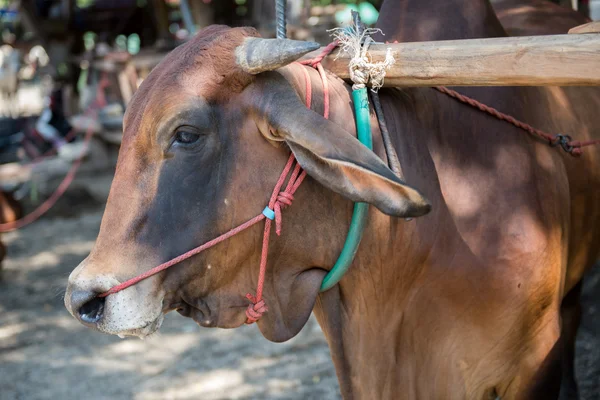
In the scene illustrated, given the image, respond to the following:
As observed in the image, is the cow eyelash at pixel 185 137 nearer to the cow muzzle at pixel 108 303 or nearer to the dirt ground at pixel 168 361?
the cow muzzle at pixel 108 303

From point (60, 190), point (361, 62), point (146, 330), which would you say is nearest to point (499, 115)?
point (361, 62)

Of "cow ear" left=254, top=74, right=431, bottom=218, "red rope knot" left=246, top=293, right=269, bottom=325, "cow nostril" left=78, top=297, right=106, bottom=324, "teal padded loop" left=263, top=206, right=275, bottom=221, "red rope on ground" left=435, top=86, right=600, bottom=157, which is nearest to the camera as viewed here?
"cow ear" left=254, top=74, right=431, bottom=218

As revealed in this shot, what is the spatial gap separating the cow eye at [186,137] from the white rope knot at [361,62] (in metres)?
0.51

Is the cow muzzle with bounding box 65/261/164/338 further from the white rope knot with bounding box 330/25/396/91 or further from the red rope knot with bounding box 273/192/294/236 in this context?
the white rope knot with bounding box 330/25/396/91

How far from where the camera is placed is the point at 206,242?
191cm

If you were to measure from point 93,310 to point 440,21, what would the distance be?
1510mm

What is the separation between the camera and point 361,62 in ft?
6.66

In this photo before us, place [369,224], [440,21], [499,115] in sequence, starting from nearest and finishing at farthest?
[369,224], [499,115], [440,21]

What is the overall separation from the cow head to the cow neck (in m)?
0.68

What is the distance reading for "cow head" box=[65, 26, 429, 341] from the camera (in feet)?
5.92

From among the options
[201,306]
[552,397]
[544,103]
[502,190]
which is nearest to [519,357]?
[552,397]

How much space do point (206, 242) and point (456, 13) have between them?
1240mm

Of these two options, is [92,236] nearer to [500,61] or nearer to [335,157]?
[335,157]

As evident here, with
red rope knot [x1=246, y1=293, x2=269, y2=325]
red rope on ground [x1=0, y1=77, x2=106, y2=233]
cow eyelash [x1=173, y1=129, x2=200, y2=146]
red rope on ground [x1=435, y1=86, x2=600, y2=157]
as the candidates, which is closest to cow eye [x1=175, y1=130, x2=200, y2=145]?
cow eyelash [x1=173, y1=129, x2=200, y2=146]
